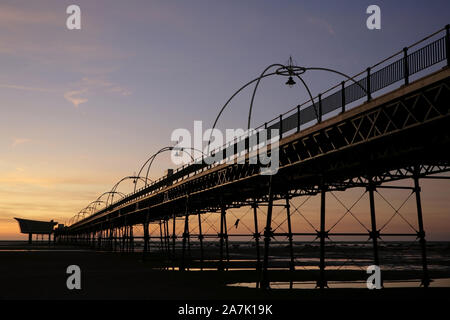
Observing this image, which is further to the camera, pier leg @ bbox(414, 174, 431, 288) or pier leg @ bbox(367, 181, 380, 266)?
pier leg @ bbox(414, 174, 431, 288)

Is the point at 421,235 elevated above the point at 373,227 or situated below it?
below

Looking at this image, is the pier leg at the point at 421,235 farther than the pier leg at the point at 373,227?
Yes

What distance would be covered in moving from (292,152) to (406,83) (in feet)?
36.2

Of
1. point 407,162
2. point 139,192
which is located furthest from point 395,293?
point 139,192

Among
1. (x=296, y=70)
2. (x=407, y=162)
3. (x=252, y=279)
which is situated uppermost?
(x=296, y=70)

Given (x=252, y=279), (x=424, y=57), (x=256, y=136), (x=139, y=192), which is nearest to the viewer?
(x=424, y=57)

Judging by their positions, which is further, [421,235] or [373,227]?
[421,235]

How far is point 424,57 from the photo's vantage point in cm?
1997
